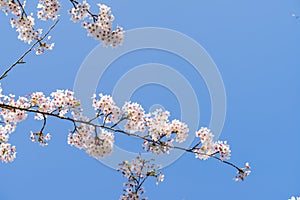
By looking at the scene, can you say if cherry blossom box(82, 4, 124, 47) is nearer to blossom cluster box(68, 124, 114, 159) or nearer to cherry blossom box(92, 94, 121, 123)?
cherry blossom box(92, 94, 121, 123)

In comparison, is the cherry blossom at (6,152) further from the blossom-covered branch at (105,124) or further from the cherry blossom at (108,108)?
the cherry blossom at (108,108)

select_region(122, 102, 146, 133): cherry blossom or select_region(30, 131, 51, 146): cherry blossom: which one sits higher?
select_region(122, 102, 146, 133): cherry blossom

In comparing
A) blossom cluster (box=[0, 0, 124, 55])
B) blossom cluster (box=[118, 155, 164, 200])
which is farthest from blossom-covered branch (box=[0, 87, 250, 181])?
blossom cluster (box=[0, 0, 124, 55])

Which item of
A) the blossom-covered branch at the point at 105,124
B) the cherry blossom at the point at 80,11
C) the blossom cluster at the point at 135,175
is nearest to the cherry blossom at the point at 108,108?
the blossom-covered branch at the point at 105,124

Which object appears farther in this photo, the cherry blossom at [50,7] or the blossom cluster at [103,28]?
the cherry blossom at [50,7]

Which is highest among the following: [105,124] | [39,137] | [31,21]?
[31,21]

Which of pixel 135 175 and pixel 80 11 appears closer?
pixel 80 11

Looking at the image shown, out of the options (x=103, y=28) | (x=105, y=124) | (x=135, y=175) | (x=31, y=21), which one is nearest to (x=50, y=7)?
(x=31, y=21)

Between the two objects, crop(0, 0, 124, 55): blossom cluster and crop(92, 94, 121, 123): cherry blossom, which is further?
crop(92, 94, 121, 123): cherry blossom

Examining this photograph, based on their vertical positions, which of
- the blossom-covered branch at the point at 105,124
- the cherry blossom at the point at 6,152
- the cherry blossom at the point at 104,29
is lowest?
the cherry blossom at the point at 6,152

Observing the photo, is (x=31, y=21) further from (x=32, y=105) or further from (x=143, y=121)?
(x=143, y=121)

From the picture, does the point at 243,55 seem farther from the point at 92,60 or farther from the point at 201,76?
the point at 92,60

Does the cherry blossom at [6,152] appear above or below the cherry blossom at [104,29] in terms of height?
below

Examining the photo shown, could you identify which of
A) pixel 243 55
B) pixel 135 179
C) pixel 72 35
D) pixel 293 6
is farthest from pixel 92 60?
pixel 135 179
